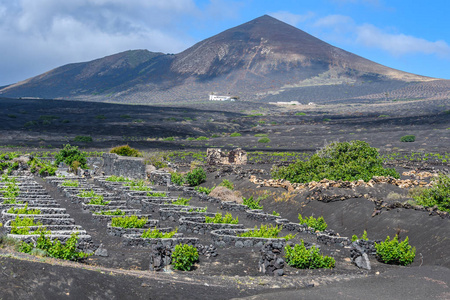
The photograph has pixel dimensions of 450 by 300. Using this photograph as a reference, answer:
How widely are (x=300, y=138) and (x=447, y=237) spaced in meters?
62.6

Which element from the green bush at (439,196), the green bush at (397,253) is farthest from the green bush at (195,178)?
the green bush at (397,253)

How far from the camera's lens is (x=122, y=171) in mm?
37062

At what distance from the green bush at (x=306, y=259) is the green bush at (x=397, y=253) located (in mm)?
1793

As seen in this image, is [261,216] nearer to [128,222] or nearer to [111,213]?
[111,213]

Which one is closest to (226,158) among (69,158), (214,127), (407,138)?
(69,158)

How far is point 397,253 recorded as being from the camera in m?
14.5

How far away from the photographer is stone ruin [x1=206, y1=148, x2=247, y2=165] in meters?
42.9

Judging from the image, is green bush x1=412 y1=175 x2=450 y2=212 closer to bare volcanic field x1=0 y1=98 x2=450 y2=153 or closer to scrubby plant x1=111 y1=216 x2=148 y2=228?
scrubby plant x1=111 y1=216 x2=148 y2=228

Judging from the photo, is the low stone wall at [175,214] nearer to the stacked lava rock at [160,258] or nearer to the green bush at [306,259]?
the green bush at [306,259]

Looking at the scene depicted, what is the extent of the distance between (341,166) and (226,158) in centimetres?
1691

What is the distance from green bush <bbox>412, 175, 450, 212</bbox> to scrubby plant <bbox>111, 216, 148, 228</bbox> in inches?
405

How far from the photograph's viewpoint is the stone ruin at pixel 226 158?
141ft

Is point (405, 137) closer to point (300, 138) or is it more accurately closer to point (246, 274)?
point (300, 138)

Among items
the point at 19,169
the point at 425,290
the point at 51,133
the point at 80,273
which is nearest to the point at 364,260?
the point at 425,290
